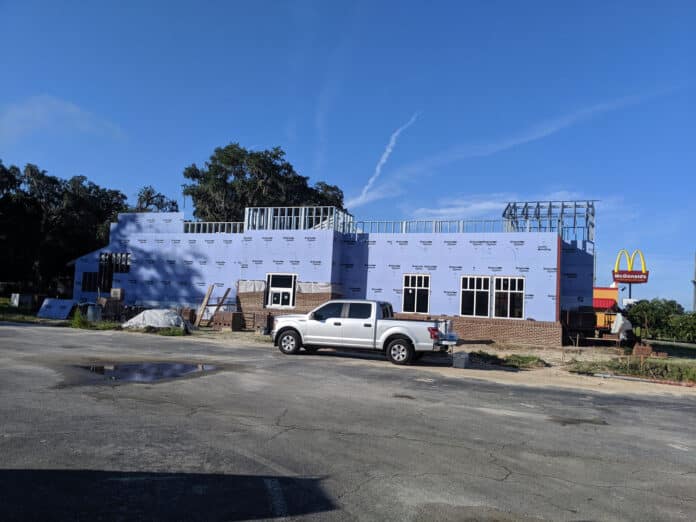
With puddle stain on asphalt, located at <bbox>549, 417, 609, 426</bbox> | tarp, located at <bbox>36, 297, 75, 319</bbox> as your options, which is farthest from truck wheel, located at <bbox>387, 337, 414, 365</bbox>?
tarp, located at <bbox>36, 297, 75, 319</bbox>

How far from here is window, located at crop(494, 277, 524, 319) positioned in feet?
82.8

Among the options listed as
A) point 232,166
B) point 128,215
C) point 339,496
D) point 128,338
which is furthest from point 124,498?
point 232,166

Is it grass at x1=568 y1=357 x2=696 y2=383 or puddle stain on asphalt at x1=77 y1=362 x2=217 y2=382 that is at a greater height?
grass at x1=568 y1=357 x2=696 y2=383

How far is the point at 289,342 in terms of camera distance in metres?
17.3

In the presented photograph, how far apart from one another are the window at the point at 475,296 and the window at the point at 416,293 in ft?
5.72

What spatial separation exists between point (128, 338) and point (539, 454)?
1680cm

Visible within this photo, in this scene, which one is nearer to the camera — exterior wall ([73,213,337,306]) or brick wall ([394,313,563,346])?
brick wall ([394,313,563,346])

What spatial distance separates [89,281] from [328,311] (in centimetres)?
2267

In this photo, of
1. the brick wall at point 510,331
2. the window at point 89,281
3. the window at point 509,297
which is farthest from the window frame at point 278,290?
the window at point 89,281

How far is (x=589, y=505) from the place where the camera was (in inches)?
203

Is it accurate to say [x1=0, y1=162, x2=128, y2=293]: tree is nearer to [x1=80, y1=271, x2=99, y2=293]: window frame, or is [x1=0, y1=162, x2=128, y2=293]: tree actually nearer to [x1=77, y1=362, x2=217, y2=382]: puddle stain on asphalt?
[x1=80, y1=271, x2=99, y2=293]: window frame

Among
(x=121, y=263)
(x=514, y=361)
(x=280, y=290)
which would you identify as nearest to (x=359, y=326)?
(x=514, y=361)

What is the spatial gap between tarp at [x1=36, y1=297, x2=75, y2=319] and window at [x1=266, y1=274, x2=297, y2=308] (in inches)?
437

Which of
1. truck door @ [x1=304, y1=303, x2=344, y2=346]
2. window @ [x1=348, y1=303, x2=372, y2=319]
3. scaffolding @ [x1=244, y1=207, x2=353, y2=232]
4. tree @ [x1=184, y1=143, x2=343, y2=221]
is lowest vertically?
truck door @ [x1=304, y1=303, x2=344, y2=346]
